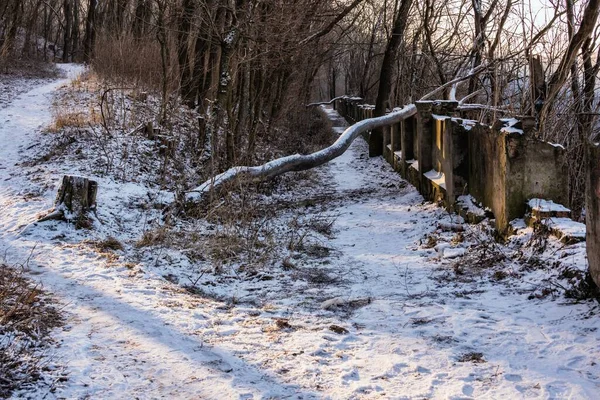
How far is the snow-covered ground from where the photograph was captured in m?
3.37

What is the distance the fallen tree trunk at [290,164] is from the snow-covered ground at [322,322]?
1297 millimetres

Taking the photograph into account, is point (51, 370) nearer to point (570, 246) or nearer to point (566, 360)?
point (566, 360)

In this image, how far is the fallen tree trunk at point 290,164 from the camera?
848 cm

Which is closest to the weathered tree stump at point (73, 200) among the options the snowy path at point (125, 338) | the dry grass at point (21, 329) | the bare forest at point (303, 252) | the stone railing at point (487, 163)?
the bare forest at point (303, 252)

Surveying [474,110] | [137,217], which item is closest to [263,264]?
[137,217]

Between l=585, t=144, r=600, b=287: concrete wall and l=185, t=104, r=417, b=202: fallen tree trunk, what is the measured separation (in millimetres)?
4842

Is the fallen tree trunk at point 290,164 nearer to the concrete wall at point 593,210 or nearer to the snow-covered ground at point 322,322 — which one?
the snow-covered ground at point 322,322

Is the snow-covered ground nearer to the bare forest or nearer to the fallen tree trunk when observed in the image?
the bare forest

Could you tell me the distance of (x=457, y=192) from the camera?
7.91m

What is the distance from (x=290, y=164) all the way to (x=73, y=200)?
4111 millimetres

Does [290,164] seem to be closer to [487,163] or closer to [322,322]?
[487,163]

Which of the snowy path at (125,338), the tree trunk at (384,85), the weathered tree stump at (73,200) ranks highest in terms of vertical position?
the tree trunk at (384,85)

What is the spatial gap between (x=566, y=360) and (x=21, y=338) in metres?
3.38

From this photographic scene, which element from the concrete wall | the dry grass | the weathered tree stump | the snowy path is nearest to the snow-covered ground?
the snowy path
